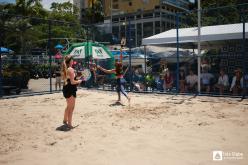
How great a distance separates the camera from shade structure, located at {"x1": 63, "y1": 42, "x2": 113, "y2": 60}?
17.1 meters

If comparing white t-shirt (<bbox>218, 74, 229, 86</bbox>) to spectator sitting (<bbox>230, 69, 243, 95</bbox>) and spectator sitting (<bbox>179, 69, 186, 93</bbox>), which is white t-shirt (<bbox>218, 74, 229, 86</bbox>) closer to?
spectator sitting (<bbox>230, 69, 243, 95</bbox>)

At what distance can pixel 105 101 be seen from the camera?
483 inches

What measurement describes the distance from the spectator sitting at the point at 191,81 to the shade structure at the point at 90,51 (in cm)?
565

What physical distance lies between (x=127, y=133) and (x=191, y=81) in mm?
7265

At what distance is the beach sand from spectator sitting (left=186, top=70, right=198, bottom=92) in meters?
2.07

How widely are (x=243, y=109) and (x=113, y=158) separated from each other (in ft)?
18.8

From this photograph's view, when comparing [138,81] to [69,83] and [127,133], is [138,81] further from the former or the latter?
[127,133]

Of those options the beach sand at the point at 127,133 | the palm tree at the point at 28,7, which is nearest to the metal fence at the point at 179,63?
the beach sand at the point at 127,133

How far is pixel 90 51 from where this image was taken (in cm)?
1719

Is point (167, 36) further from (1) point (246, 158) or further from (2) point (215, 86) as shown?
(1) point (246, 158)

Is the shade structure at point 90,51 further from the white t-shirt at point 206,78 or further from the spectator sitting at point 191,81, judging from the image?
the white t-shirt at point 206,78

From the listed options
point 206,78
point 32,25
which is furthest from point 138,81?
point 32,25

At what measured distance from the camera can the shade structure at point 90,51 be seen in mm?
17141

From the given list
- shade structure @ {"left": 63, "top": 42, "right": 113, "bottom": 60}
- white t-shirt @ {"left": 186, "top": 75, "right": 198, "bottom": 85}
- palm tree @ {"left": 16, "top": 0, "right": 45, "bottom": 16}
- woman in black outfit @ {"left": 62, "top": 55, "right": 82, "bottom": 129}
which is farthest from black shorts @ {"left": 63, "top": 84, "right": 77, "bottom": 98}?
palm tree @ {"left": 16, "top": 0, "right": 45, "bottom": 16}
